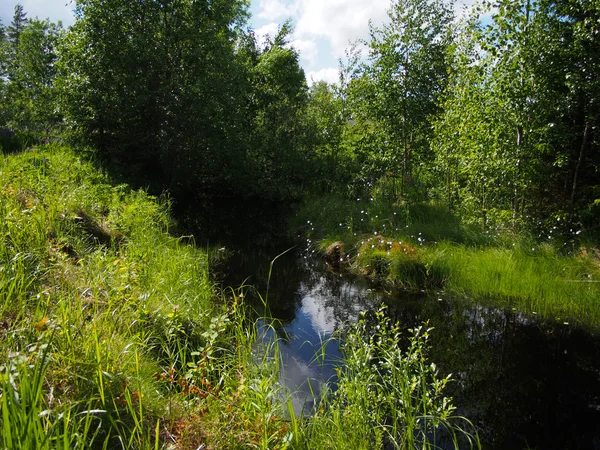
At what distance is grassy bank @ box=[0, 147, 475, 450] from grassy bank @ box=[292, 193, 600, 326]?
360 cm

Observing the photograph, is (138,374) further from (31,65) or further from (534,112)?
(31,65)

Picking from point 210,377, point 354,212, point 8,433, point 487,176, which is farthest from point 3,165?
point 487,176

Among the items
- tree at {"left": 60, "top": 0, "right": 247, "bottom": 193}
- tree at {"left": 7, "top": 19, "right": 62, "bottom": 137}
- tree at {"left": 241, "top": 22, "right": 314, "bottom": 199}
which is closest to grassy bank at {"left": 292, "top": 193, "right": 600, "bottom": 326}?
tree at {"left": 241, "top": 22, "right": 314, "bottom": 199}

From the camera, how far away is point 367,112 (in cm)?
1234

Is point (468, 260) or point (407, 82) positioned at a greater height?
point (407, 82)

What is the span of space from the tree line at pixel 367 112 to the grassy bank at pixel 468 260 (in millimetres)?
735

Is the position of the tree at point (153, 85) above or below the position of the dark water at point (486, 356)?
above

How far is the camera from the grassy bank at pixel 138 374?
7.36 feet

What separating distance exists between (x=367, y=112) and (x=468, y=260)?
6312 mm

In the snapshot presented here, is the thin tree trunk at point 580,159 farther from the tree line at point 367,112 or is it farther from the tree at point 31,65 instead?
the tree at point 31,65

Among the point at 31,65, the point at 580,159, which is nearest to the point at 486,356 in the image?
the point at 580,159

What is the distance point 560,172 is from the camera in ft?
26.5

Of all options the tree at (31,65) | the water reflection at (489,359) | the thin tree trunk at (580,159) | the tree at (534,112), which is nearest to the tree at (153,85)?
the tree at (534,112)

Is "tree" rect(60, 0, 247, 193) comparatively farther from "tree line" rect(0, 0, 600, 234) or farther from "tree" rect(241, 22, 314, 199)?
"tree" rect(241, 22, 314, 199)
